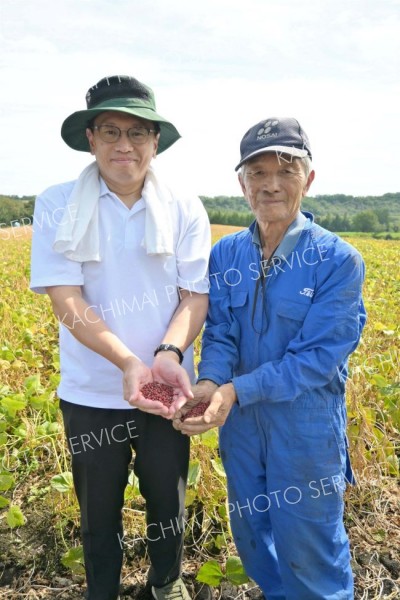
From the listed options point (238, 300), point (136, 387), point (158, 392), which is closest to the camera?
point (136, 387)

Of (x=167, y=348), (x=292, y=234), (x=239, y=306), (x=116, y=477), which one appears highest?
→ (x=292, y=234)

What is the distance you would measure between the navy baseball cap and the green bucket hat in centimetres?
29

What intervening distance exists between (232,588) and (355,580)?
520 mm

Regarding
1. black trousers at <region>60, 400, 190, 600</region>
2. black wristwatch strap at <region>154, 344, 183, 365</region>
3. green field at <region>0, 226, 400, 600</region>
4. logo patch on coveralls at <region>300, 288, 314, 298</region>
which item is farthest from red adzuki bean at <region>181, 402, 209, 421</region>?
green field at <region>0, 226, 400, 600</region>

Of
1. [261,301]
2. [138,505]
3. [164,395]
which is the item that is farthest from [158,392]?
[138,505]

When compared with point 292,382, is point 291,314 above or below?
above

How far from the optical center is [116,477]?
1971 millimetres

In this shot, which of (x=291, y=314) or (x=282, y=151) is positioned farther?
(x=291, y=314)

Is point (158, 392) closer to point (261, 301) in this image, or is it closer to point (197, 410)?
point (197, 410)

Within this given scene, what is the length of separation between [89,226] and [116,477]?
91cm

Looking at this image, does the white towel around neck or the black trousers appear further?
the black trousers

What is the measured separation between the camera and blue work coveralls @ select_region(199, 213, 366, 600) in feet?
5.81

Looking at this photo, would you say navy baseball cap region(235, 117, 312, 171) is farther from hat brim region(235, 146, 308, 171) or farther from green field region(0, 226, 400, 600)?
green field region(0, 226, 400, 600)

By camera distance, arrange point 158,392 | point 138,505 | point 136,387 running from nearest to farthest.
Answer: point 136,387
point 158,392
point 138,505
